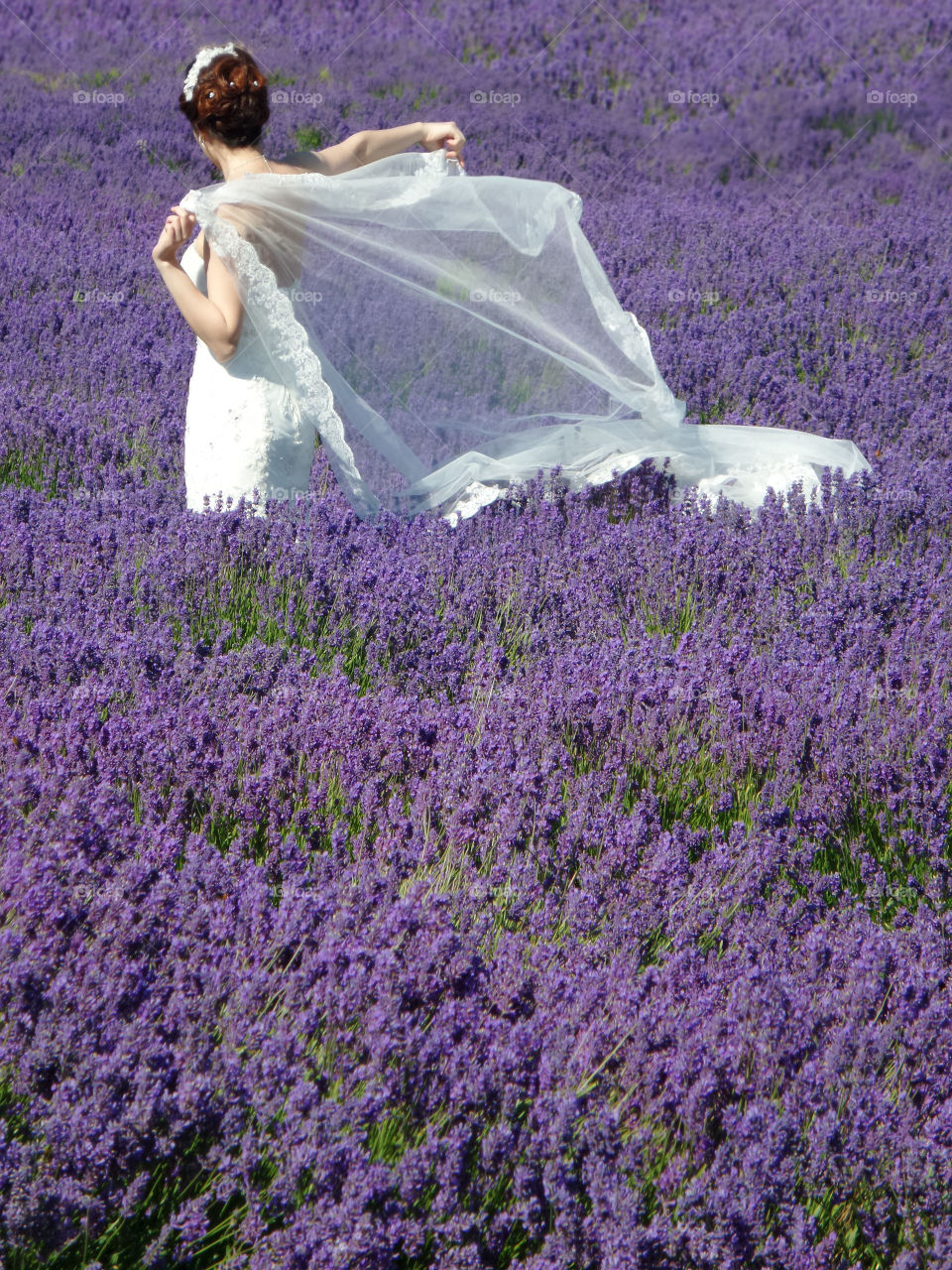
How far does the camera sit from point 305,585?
3.10m

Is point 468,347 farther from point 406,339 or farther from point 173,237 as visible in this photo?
point 173,237

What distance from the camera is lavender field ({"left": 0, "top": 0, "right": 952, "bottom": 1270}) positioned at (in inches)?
55.4

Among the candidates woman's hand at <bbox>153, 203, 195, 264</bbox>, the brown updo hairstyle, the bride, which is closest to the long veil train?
the bride

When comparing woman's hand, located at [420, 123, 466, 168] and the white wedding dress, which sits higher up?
woman's hand, located at [420, 123, 466, 168]

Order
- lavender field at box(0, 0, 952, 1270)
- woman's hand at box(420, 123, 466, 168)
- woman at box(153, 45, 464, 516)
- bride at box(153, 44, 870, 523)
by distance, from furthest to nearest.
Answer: woman's hand at box(420, 123, 466, 168)
bride at box(153, 44, 870, 523)
woman at box(153, 45, 464, 516)
lavender field at box(0, 0, 952, 1270)

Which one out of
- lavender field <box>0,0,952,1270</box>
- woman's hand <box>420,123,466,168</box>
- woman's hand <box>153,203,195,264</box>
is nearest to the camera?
lavender field <box>0,0,952,1270</box>

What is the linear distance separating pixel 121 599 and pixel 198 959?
54.8 inches

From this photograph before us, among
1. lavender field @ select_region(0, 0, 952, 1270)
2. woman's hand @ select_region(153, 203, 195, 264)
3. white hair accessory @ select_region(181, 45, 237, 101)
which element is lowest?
lavender field @ select_region(0, 0, 952, 1270)

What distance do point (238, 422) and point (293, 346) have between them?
29cm

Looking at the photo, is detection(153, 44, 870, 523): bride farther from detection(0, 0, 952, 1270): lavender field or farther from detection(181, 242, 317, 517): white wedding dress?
detection(0, 0, 952, 1270): lavender field

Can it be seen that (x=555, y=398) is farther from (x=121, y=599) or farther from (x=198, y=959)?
(x=198, y=959)

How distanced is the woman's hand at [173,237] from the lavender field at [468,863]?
27.8 inches

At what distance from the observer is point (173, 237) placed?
11.2 ft

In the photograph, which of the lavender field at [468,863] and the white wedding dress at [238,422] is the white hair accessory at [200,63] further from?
the lavender field at [468,863]
